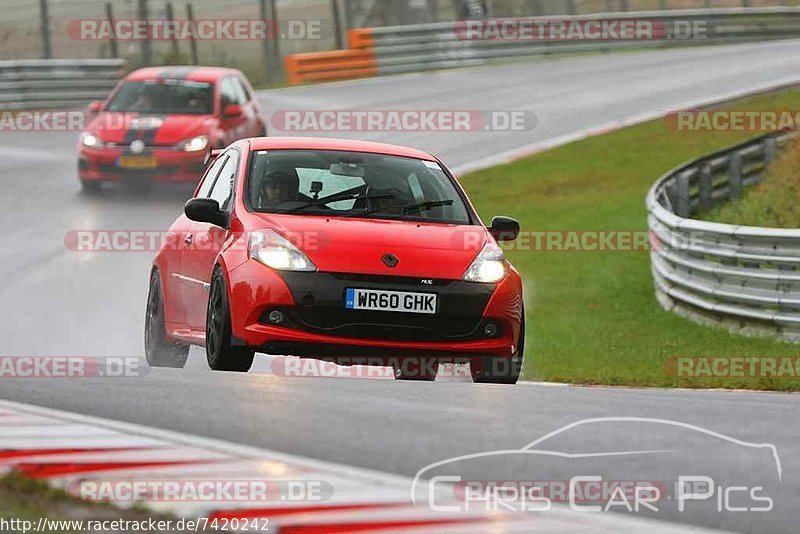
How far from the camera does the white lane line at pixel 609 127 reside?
25812 mm

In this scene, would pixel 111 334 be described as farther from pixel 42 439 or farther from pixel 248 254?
pixel 42 439

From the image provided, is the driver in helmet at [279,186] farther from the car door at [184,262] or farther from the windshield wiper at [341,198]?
the car door at [184,262]

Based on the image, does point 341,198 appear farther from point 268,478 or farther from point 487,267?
point 268,478

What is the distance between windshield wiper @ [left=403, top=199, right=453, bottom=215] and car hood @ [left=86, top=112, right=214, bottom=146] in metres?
9.76

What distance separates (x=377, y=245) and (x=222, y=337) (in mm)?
996

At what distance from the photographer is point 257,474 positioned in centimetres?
634

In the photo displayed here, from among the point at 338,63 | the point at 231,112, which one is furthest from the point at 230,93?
the point at 338,63

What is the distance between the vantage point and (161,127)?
19.4m

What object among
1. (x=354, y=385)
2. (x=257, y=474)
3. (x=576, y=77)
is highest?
(x=257, y=474)

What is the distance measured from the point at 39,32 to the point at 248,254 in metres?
25.9

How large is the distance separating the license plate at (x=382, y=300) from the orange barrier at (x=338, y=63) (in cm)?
2594

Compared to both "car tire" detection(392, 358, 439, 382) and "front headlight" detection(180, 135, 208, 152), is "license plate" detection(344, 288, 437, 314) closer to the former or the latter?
"car tire" detection(392, 358, 439, 382)

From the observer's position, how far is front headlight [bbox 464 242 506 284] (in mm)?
9180

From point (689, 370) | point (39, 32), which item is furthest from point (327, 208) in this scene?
point (39, 32)
